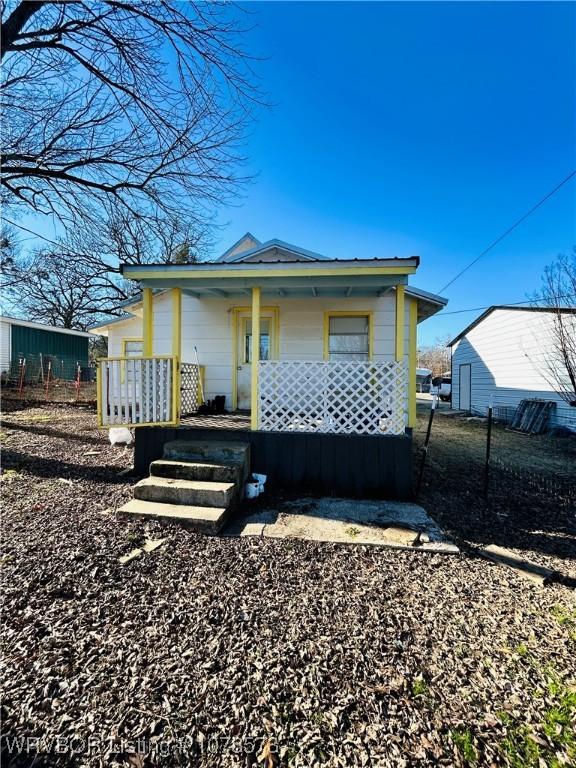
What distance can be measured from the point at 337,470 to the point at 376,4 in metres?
6.45

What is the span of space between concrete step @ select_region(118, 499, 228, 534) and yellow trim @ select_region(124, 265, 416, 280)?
3.30 metres

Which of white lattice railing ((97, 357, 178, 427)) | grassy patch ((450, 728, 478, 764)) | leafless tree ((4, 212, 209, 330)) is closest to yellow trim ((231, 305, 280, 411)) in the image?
white lattice railing ((97, 357, 178, 427))

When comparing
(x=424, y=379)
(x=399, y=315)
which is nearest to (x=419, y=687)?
(x=399, y=315)

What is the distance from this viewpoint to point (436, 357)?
151 feet

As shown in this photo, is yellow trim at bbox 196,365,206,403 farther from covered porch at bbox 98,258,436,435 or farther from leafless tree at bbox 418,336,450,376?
leafless tree at bbox 418,336,450,376

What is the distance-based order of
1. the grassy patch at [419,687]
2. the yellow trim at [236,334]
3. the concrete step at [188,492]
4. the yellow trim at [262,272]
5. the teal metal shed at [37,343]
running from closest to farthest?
the grassy patch at [419,687] → the concrete step at [188,492] → the yellow trim at [262,272] → the yellow trim at [236,334] → the teal metal shed at [37,343]

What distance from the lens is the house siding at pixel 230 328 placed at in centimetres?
686

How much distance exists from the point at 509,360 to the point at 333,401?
11.6m

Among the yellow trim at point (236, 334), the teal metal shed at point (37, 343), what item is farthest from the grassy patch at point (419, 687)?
the teal metal shed at point (37, 343)

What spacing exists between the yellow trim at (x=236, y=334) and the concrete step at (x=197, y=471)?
3.00m

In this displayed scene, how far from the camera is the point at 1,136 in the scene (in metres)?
6.00

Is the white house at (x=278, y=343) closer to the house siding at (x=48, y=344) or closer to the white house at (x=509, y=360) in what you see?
the white house at (x=509, y=360)

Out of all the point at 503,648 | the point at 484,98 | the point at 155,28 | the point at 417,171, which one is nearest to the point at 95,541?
the point at 503,648

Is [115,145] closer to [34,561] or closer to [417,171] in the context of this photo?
[34,561]
